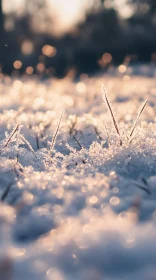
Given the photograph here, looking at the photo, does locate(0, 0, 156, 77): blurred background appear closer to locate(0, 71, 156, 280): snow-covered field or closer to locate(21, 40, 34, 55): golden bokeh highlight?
locate(21, 40, 34, 55): golden bokeh highlight

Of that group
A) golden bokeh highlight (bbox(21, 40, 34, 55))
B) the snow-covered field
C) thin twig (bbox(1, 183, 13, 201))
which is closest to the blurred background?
golden bokeh highlight (bbox(21, 40, 34, 55))

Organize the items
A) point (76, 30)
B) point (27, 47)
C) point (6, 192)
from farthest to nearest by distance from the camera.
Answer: point (76, 30) → point (27, 47) → point (6, 192)

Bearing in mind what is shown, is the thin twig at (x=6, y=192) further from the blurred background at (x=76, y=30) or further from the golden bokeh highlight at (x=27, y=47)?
the golden bokeh highlight at (x=27, y=47)

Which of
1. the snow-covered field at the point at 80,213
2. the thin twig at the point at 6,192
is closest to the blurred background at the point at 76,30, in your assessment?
the snow-covered field at the point at 80,213

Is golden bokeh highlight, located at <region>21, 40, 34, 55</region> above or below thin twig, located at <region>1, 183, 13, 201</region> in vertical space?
above

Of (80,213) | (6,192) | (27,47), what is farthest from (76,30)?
(80,213)

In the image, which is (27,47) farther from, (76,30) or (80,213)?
(80,213)

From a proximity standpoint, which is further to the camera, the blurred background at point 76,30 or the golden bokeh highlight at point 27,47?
the golden bokeh highlight at point 27,47

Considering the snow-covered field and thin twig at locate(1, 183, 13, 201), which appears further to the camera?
thin twig at locate(1, 183, 13, 201)

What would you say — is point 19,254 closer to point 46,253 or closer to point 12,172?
point 46,253
